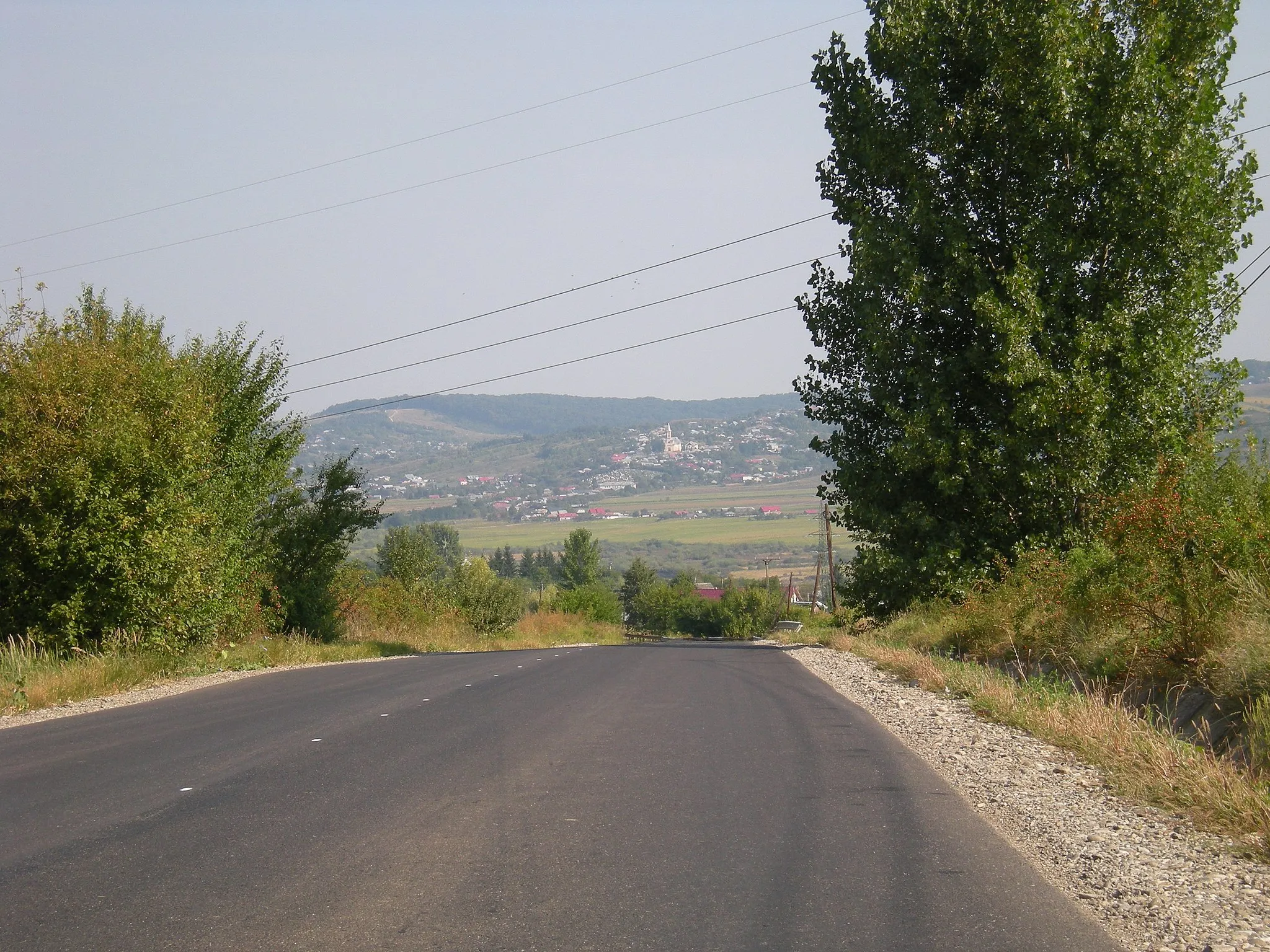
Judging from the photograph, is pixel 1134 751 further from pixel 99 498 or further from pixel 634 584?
pixel 634 584

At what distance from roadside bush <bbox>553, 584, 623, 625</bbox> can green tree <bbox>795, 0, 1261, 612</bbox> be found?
6187cm

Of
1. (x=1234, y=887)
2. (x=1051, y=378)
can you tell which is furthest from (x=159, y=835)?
(x=1051, y=378)

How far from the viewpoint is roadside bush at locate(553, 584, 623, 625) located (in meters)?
93.7

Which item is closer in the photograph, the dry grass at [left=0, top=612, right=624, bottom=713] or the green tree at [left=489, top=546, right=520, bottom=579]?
the dry grass at [left=0, top=612, right=624, bottom=713]

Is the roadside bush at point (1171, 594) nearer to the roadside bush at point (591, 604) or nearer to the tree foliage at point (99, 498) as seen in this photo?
the tree foliage at point (99, 498)

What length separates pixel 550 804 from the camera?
7125mm

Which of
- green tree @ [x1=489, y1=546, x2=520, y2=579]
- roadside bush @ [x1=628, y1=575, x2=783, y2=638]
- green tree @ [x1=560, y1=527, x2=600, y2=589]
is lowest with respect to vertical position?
roadside bush @ [x1=628, y1=575, x2=783, y2=638]

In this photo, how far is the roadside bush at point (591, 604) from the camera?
307ft

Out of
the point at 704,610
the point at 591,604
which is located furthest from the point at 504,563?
the point at 591,604

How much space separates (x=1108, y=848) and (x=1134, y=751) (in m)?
2.31

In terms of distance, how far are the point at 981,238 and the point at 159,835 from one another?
1988cm

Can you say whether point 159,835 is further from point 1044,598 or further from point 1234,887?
point 1044,598

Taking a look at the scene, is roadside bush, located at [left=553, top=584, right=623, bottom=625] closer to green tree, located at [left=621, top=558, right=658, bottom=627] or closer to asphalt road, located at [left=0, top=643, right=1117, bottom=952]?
green tree, located at [left=621, top=558, right=658, bottom=627]

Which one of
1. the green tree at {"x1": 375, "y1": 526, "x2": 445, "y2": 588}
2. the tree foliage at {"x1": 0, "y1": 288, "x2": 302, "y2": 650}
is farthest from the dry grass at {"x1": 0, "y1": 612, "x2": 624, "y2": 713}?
the green tree at {"x1": 375, "y1": 526, "x2": 445, "y2": 588}
